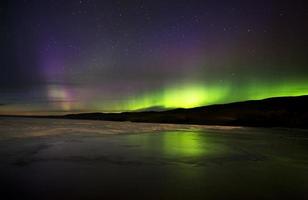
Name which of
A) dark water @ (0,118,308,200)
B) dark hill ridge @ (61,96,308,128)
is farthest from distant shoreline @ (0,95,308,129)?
dark water @ (0,118,308,200)

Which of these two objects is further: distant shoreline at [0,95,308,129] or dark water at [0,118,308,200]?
distant shoreline at [0,95,308,129]

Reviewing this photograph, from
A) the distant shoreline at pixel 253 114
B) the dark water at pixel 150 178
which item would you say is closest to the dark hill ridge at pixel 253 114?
the distant shoreline at pixel 253 114

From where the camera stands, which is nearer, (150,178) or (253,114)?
(150,178)

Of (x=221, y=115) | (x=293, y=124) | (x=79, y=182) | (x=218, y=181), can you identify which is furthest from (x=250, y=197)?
(x=221, y=115)

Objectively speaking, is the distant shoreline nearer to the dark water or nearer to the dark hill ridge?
the dark hill ridge

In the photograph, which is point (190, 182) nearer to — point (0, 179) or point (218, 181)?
point (218, 181)

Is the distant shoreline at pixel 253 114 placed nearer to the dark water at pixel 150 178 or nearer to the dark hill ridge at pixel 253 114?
the dark hill ridge at pixel 253 114

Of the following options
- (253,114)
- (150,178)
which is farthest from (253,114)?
(150,178)

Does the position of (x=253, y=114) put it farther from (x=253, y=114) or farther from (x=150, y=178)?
(x=150, y=178)

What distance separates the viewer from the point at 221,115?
97938 mm

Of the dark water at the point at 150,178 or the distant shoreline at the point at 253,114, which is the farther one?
the distant shoreline at the point at 253,114

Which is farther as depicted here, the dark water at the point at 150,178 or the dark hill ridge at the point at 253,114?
the dark hill ridge at the point at 253,114

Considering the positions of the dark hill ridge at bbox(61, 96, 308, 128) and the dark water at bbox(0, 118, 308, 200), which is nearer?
the dark water at bbox(0, 118, 308, 200)

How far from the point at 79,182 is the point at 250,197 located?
3.83m
